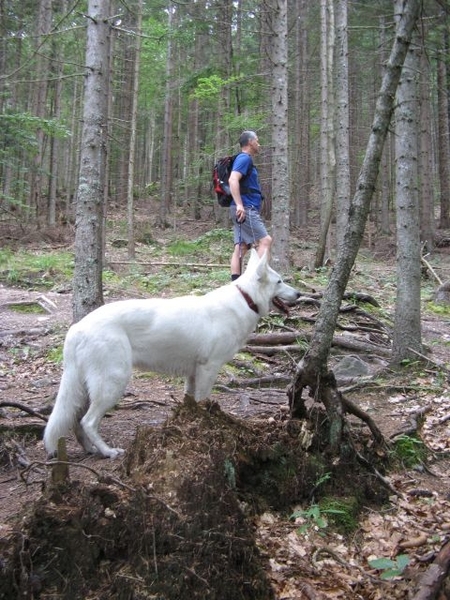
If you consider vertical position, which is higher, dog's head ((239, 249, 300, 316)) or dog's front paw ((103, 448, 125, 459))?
dog's head ((239, 249, 300, 316))

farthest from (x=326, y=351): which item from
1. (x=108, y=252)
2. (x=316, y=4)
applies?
(x=316, y=4)

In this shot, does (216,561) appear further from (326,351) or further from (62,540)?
(326,351)

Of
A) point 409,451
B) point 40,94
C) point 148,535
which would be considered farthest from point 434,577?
point 40,94

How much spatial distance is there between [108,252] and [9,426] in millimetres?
14459

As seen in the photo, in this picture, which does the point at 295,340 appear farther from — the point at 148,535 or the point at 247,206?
the point at 148,535

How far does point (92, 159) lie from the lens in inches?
274

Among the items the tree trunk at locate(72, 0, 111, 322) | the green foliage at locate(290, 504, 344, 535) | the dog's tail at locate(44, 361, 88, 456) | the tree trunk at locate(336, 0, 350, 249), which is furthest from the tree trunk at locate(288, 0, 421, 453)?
the tree trunk at locate(336, 0, 350, 249)

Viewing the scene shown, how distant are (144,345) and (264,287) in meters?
1.52

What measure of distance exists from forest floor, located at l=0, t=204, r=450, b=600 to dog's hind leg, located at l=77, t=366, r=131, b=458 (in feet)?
0.45

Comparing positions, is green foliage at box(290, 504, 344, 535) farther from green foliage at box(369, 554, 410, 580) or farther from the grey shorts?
the grey shorts

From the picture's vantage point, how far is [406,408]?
5574 mm

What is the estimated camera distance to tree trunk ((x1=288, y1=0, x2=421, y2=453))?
4.13m

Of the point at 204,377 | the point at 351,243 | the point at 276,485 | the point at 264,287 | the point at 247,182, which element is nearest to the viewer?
the point at 276,485

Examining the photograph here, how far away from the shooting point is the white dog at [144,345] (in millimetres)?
4375
